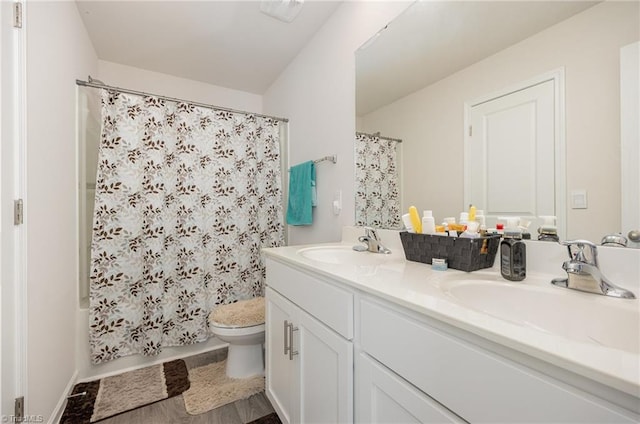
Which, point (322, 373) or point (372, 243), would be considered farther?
point (372, 243)

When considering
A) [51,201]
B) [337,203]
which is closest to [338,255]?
[337,203]

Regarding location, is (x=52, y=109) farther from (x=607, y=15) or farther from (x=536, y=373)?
(x=607, y=15)

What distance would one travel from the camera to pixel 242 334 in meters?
1.56

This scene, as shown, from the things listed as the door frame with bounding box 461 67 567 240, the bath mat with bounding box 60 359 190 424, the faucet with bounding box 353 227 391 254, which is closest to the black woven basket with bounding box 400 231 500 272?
the door frame with bounding box 461 67 567 240

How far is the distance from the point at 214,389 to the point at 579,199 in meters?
1.88

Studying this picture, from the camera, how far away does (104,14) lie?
1750 millimetres

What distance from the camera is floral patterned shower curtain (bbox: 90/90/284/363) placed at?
66.6 inches

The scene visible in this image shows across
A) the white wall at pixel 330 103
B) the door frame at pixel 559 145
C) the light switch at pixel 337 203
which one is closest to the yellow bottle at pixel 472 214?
the door frame at pixel 559 145

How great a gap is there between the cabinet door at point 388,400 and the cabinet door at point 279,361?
1.48 ft

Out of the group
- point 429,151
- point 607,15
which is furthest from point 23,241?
point 607,15

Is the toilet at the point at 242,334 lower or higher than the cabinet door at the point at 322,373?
lower

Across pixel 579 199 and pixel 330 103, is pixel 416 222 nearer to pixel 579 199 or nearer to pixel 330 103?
pixel 579 199

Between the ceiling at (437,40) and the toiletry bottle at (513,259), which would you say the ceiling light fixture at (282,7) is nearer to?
the ceiling at (437,40)

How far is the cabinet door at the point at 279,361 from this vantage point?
1151 millimetres
